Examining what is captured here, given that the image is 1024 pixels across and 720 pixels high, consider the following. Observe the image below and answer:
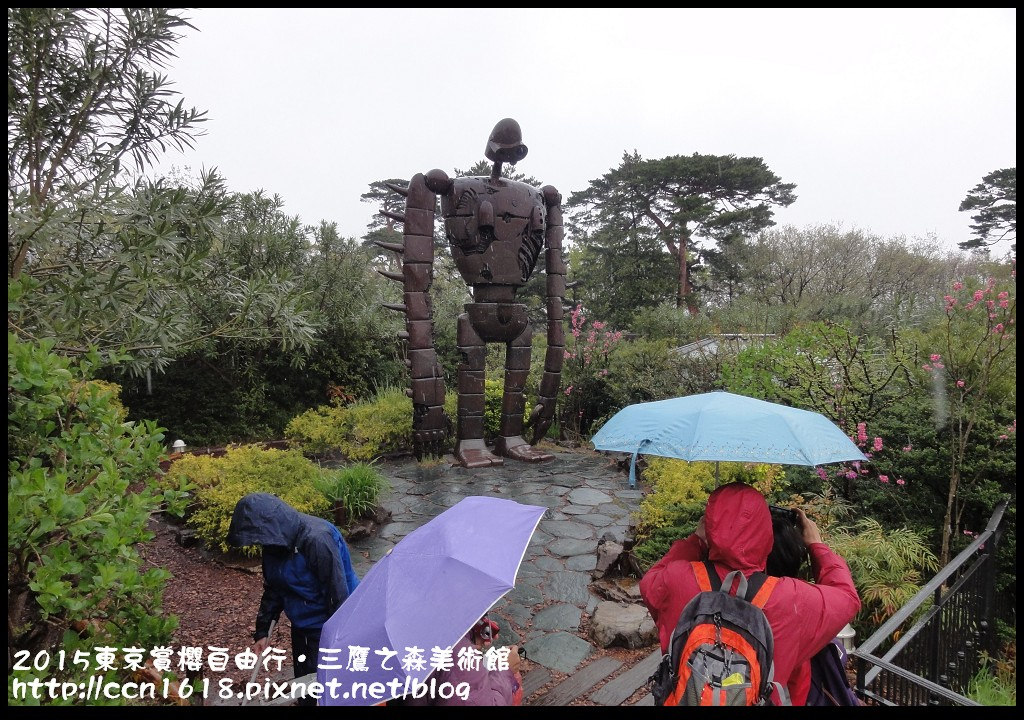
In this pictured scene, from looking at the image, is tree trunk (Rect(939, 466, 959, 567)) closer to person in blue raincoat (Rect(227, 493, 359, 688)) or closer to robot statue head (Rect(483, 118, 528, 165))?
person in blue raincoat (Rect(227, 493, 359, 688))

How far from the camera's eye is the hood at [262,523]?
7.35 feet

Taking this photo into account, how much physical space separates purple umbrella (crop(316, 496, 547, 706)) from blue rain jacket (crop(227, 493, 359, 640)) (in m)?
0.52

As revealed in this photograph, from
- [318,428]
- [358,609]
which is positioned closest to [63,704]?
[358,609]

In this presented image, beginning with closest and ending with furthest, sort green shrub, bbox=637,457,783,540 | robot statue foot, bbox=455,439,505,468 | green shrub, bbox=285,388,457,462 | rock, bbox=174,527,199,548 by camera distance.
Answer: green shrub, bbox=637,457,783,540 < rock, bbox=174,527,199,548 < robot statue foot, bbox=455,439,505,468 < green shrub, bbox=285,388,457,462

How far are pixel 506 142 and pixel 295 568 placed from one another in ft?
17.1

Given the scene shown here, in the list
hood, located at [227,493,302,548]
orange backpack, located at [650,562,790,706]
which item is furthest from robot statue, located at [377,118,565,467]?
orange backpack, located at [650,562,790,706]

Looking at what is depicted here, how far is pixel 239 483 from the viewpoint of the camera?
4.71 m

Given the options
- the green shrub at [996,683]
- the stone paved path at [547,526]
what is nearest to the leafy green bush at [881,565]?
the green shrub at [996,683]

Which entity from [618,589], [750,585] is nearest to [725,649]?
[750,585]

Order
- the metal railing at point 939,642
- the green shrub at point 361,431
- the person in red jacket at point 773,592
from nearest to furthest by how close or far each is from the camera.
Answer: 1. the person in red jacket at point 773,592
2. the metal railing at point 939,642
3. the green shrub at point 361,431

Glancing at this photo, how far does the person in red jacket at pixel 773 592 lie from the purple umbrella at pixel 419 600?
0.52m

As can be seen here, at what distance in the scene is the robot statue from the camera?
20.9 ft

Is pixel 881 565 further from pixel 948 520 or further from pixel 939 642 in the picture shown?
pixel 939 642

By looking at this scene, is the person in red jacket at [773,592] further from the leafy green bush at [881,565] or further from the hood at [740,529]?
the leafy green bush at [881,565]
